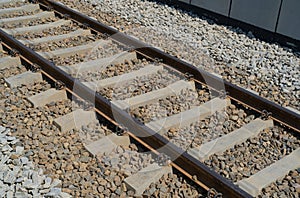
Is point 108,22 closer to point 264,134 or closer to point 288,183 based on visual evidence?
point 264,134

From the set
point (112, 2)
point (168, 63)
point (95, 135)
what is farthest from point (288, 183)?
point (112, 2)

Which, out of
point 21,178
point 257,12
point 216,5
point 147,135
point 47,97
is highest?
point 257,12

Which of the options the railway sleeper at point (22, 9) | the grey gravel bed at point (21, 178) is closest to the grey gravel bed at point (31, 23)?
the railway sleeper at point (22, 9)

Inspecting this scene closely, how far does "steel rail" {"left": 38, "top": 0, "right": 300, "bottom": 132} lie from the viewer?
523cm

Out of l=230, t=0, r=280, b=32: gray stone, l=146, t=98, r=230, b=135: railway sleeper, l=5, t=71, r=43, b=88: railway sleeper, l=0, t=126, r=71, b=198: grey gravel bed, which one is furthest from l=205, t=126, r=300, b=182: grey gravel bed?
l=230, t=0, r=280, b=32: gray stone

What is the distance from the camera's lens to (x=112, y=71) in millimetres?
6453

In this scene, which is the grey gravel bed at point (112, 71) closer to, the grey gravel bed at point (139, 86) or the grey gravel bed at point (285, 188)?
the grey gravel bed at point (139, 86)

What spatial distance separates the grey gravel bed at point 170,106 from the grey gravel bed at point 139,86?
1.15 feet

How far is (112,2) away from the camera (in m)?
9.75

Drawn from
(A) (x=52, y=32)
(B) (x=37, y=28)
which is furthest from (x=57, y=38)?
(B) (x=37, y=28)

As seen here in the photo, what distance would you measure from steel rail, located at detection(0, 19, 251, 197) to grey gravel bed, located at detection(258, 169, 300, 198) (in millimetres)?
480

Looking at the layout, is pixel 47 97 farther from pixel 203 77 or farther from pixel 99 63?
pixel 203 77

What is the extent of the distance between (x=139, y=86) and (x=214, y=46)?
222 centimetres

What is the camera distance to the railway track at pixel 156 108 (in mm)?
4379
